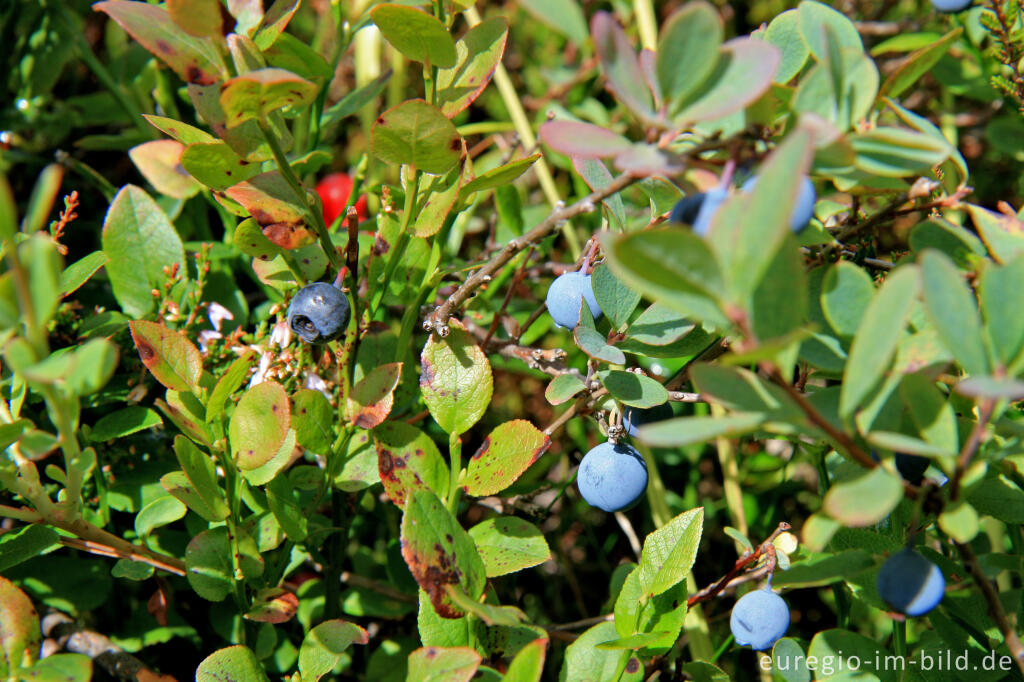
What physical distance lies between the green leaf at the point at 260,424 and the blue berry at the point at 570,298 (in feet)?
0.96

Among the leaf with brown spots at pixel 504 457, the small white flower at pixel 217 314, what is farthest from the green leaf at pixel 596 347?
the small white flower at pixel 217 314

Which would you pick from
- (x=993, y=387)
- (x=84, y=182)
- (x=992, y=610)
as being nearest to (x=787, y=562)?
(x=992, y=610)

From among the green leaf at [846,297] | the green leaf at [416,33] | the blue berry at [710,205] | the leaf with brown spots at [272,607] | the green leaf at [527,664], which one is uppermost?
the green leaf at [416,33]

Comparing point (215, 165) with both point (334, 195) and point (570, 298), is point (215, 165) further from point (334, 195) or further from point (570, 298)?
point (334, 195)

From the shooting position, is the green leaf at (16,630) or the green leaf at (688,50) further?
the green leaf at (16,630)

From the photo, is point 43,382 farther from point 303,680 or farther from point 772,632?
point 772,632

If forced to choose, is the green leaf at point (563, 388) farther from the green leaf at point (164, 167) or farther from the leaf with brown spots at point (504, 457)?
the green leaf at point (164, 167)

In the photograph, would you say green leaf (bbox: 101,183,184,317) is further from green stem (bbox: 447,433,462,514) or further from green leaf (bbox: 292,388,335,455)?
green stem (bbox: 447,433,462,514)

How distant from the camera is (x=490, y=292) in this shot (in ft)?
4.11

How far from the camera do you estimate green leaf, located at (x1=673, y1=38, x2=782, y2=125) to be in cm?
51

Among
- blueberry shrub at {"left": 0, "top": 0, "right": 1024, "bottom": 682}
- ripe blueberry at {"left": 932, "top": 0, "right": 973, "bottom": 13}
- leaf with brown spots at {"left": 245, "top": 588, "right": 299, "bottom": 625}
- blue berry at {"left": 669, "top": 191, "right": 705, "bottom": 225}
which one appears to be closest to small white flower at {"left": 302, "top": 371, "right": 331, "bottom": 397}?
blueberry shrub at {"left": 0, "top": 0, "right": 1024, "bottom": 682}

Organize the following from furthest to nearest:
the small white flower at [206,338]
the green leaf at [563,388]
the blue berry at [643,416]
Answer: the small white flower at [206,338] → the blue berry at [643,416] → the green leaf at [563,388]

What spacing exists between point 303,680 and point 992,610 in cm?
62

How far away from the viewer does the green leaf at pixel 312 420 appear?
0.83 meters
